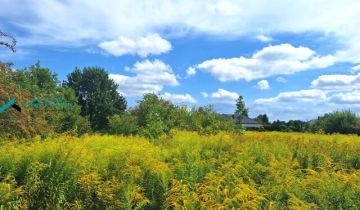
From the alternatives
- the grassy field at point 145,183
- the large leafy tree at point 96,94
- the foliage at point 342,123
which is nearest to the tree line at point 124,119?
the grassy field at point 145,183

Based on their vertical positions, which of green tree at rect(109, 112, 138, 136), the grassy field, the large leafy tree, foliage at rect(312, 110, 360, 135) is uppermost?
the large leafy tree

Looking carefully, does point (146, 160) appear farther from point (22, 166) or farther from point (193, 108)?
point (193, 108)

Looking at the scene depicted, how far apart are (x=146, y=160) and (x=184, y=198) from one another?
1.54 metres

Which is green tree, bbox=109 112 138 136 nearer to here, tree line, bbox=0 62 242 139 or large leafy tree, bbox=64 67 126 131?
tree line, bbox=0 62 242 139

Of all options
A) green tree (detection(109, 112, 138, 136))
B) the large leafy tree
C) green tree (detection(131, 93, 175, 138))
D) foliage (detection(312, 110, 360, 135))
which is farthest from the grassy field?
the large leafy tree

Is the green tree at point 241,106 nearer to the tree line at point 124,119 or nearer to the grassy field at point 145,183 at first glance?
the tree line at point 124,119

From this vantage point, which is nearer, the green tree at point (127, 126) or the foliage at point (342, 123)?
the green tree at point (127, 126)

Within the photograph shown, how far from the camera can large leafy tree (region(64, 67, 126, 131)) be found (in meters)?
57.3

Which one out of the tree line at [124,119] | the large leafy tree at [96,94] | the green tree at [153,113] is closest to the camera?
the tree line at [124,119]

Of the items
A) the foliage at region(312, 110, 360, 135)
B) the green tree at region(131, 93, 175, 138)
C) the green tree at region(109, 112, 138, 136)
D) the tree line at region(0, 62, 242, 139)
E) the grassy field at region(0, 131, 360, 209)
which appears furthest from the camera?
the foliage at region(312, 110, 360, 135)

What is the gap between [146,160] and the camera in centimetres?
667

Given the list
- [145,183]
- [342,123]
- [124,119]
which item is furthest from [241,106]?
[145,183]

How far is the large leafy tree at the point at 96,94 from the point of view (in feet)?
188

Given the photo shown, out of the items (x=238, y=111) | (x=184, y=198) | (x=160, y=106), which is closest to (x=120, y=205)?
(x=184, y=198)
